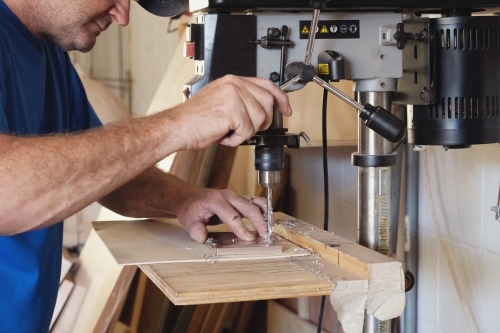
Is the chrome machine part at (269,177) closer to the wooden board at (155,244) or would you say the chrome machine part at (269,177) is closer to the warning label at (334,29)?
the wooden board at (155,244)

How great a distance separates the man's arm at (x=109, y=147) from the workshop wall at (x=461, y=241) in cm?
73

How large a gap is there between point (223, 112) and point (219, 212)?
0.33m

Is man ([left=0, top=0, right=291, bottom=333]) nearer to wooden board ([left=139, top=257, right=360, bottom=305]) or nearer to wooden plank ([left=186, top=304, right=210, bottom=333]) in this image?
wooden board ([left=139, top=257, right=360, bottom=305])

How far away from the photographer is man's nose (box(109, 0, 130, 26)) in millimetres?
1431

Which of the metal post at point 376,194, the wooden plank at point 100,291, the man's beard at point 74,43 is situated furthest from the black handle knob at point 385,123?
the wooden plank at point 100,291

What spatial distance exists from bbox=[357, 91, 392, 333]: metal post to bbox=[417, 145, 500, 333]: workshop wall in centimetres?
50

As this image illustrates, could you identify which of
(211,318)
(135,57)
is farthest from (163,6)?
(135,57)

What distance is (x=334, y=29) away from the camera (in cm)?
119

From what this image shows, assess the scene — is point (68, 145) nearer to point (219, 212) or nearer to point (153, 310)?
point (219, 212)

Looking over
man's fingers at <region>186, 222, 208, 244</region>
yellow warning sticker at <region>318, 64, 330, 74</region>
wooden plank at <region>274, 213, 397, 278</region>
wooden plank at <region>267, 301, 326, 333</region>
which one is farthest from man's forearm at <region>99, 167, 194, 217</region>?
wooden plank at <region>267, 301, 326, 333</region>

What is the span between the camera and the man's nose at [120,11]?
143 centimetres

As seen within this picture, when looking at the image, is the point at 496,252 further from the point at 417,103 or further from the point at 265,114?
the point at 265,114

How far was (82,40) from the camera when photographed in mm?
1450

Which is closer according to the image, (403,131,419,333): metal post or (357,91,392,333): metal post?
(357,91,392,333): metal post
